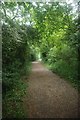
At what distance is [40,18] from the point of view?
48.8ft

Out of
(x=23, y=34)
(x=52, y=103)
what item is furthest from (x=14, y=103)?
(x=23, y=34)

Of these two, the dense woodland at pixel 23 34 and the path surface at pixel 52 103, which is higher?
the dense woodland at pixel 23 34

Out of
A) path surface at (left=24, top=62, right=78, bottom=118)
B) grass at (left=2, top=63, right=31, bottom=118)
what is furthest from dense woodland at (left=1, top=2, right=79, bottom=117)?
path surface at (left=24, top=62, right=78, bottom=118)

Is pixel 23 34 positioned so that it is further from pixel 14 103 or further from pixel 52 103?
pixel 52 103

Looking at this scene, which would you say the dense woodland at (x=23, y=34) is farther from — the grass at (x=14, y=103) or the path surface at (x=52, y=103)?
the path surface at (x=52, y=103)

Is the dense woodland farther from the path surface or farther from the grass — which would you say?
the path surface

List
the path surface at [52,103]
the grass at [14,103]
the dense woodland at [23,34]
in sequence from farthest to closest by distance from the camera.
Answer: the dense woodland at [23,34], the path surface at [52,103], the grass at [14,103]

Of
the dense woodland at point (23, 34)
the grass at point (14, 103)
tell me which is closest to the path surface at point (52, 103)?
the grass at point (14, 103)

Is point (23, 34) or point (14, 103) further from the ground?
point (23, 34)

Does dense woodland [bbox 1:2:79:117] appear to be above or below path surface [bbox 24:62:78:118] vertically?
above

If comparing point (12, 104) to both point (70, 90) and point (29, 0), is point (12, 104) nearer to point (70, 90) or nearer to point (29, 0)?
point (70, 90)

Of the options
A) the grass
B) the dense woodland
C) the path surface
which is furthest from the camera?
the dense woodland

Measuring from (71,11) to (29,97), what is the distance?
8.41 m

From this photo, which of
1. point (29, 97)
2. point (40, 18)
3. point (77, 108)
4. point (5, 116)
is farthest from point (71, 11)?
point (5, 116)
